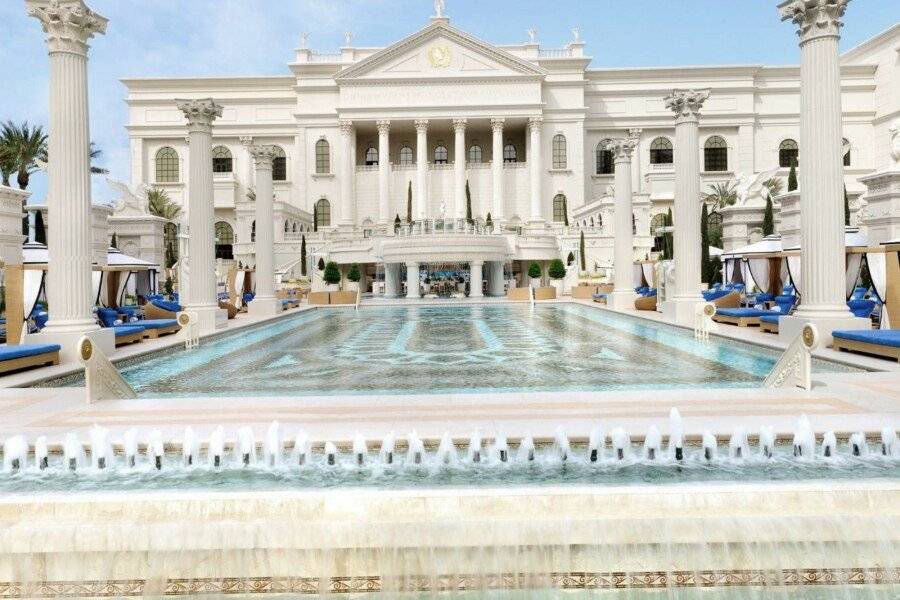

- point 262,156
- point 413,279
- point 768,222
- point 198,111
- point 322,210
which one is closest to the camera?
point 198,111

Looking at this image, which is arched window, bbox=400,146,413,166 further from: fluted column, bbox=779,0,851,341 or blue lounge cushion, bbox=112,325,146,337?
fluted column, bbox=779,0,851,341

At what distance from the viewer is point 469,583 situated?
4246 millimetres

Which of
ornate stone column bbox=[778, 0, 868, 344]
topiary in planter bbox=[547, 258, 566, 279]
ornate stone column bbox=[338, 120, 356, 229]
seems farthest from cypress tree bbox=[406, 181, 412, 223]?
ornate stone column bbox=[778, 0, 868, 344]

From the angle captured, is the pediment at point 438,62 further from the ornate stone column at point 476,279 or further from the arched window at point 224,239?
the ornate stone column at point 476,279

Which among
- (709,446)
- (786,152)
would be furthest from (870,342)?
(786,152)

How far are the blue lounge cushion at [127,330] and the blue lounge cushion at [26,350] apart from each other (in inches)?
92.0

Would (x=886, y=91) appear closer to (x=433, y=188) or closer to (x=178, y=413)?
(x=433, y=188)

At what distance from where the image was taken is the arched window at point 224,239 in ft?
202

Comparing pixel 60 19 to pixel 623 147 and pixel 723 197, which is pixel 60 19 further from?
pixel 723 197

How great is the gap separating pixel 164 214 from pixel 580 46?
40872 millimetres

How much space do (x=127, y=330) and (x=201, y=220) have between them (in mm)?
5044

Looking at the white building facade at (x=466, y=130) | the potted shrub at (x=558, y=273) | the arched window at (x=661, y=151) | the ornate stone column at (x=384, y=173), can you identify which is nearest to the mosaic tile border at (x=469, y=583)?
the potted shrub at (x=558, y=273)

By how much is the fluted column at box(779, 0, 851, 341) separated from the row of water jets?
734cm

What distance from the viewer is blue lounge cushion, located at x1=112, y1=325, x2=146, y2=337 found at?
48.2 ft
